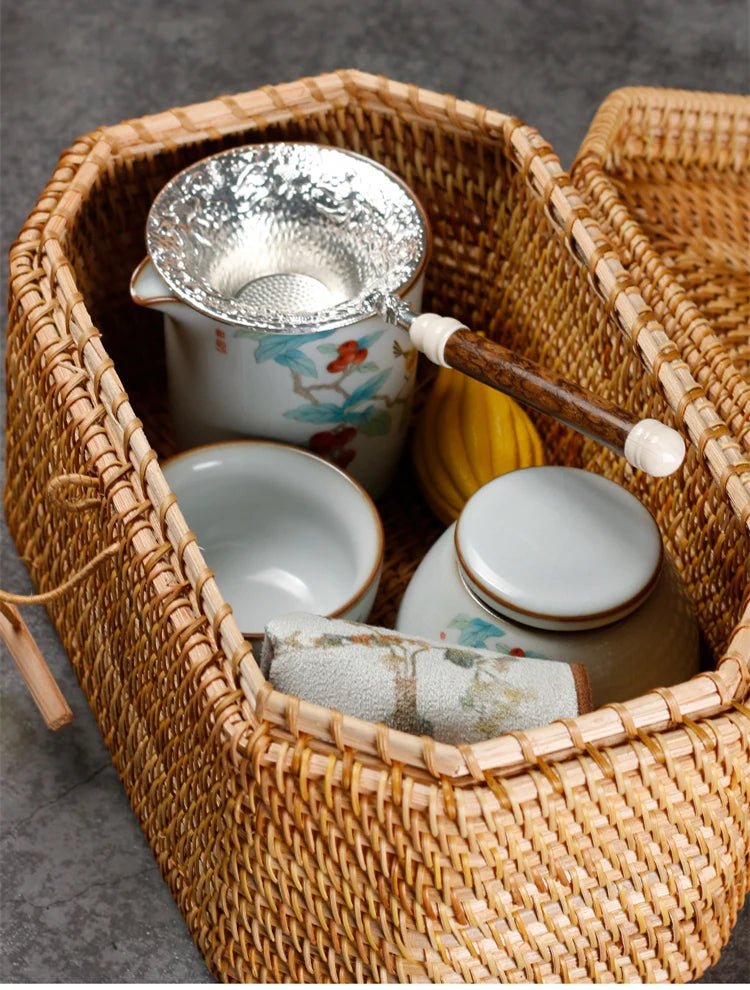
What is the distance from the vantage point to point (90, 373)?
720 millimetres

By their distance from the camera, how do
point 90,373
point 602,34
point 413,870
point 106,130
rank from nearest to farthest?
point 413,870 < point 90,373 < point 106,130 < point 602,34

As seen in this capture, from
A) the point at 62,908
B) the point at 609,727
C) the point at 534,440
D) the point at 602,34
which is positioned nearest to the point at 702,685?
the point at 609,727

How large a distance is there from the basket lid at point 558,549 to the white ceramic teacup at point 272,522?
0.10 m

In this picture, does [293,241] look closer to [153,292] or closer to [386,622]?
[153,292]

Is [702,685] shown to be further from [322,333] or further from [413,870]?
[322,333]

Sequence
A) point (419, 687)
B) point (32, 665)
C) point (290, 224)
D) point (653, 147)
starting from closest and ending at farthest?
point (419, 687)
point (32, 665)
point (290, 224)
point (653, 147)

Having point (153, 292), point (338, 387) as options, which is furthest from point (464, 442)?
point (153, 292)

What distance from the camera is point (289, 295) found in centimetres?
83

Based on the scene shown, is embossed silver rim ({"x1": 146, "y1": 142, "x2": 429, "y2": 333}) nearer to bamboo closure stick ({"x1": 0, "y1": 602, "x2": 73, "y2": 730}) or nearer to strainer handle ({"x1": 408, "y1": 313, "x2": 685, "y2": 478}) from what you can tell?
strainer handle ({"x1": 408, "y1": 313, "x2": 685, "y2": 478})

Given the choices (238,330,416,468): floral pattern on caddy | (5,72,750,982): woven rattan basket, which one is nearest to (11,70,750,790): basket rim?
(5,72,750,982): woven rattan basket

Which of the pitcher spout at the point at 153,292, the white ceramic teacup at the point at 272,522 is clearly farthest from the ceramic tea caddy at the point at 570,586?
the pitcher spout at the point at 153,292

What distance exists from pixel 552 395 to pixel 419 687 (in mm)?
172

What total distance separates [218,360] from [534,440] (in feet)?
0.66

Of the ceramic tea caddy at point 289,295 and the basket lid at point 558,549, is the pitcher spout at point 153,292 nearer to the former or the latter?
the ceramic tea caddy at point 289,295
